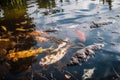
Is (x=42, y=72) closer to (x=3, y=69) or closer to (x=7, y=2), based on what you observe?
(x=3, y=69)

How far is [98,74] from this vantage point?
15.6 ft

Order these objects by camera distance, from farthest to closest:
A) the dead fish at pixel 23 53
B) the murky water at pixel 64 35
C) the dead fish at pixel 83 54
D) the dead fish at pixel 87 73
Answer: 1. the dead fish at pixel 23 53
2. the dead fish at pixel 83 54
3. the murky water at pixel 64 35
4. the dead fish at pixel 87 73

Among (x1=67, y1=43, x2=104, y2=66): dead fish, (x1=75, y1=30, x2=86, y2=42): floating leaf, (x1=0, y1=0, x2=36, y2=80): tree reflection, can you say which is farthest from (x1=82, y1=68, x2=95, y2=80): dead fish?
(x1=75, y1=30, x2=86, y2=42): floating leaf

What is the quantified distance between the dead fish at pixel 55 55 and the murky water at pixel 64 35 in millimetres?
126

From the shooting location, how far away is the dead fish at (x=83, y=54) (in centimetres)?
533

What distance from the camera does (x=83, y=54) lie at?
221 inches

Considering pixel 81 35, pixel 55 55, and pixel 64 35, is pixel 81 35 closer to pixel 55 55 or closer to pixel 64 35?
pixel 64 35

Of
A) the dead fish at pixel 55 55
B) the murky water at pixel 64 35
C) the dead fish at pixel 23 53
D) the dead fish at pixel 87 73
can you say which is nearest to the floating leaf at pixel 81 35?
the murky water at pixel 64 35

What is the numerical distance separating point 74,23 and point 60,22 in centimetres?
61

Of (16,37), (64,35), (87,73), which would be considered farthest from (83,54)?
(16,37)

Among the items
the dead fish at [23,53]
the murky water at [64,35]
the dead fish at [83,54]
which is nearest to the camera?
the murky water at [64,35]

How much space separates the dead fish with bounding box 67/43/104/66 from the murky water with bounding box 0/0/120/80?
13cm

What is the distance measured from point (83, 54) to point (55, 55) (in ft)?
2.37

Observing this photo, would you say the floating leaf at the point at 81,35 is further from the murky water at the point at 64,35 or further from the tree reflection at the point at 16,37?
the tree reflection at the point at 16,37
